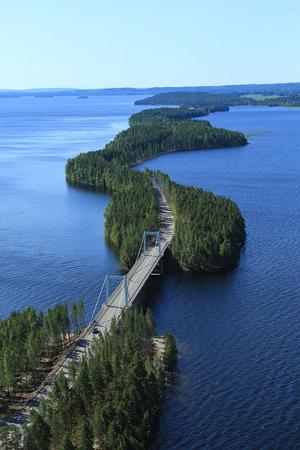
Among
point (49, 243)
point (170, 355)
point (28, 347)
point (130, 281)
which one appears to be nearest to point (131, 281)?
point (130, 281)

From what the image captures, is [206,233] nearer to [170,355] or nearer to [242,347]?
[242,347]

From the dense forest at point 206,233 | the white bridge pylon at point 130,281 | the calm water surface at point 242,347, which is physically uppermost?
the dense forest at point 206,233

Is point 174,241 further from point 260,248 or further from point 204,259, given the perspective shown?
point 260,248

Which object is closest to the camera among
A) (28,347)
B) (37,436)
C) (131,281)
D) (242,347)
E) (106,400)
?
(37,436)

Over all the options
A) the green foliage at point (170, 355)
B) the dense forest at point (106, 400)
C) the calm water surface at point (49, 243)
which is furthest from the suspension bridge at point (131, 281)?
the green foliage at point (170, 355)

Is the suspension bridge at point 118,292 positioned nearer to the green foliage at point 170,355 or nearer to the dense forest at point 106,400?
the dense forest at point 106,400
